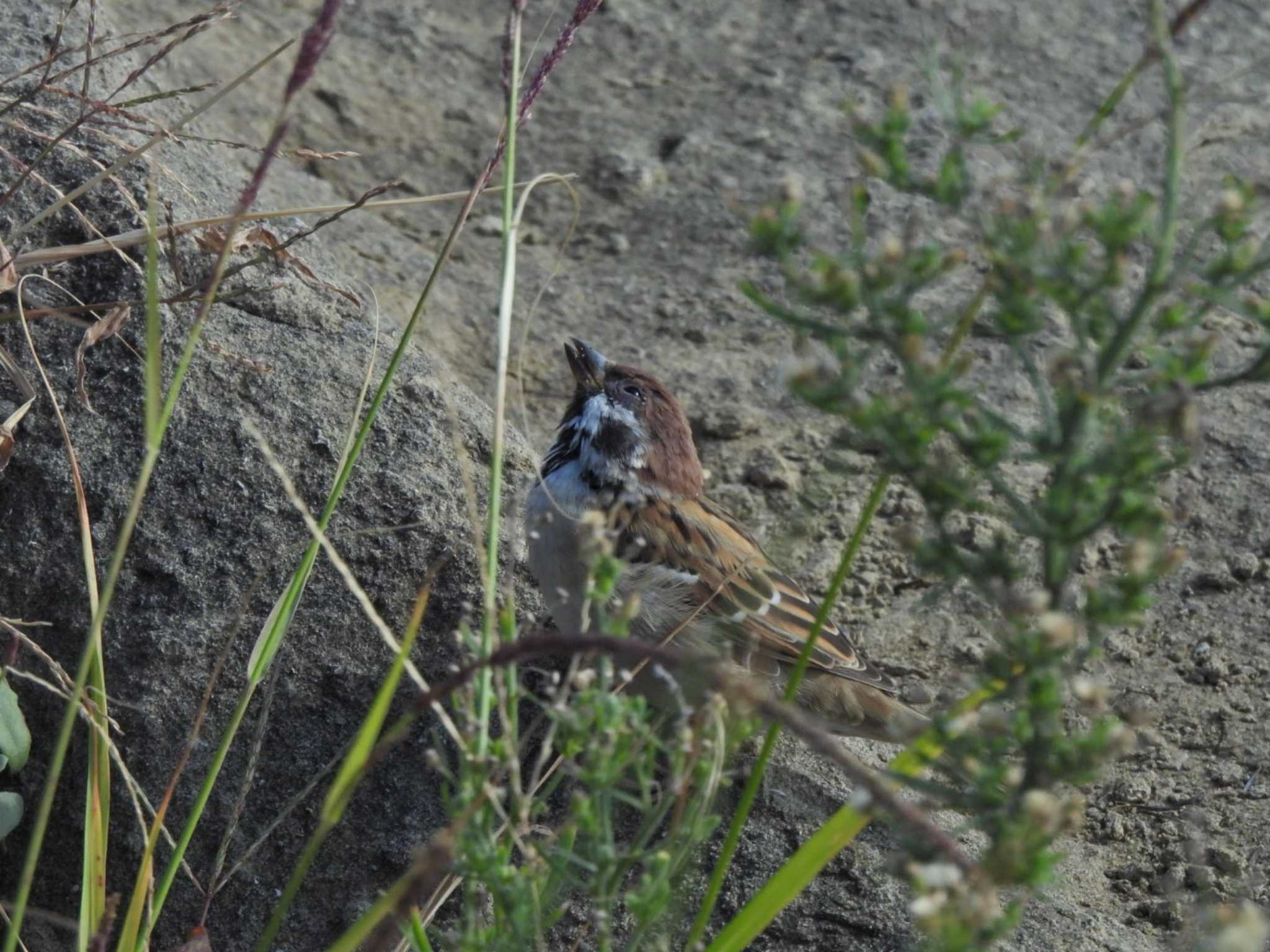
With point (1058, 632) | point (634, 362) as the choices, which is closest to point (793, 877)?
point (1058, 632)

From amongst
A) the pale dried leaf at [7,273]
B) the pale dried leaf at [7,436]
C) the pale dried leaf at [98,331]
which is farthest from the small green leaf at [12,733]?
the pale dried leaf at [7,273]

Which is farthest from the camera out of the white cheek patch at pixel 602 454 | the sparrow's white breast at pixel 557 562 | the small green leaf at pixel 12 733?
the white cheek patch at pixel 602 454

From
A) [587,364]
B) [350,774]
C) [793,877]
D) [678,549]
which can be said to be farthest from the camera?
[587,364]

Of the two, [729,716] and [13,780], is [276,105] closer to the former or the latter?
→ [13,780]

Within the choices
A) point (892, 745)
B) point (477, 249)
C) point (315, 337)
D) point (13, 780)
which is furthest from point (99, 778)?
point (477, 249)

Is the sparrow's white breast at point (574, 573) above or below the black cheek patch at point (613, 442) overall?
below

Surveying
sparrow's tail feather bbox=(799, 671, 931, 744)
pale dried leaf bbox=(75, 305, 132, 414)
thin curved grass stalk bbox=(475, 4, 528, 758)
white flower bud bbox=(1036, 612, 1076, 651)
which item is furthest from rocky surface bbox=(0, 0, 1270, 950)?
thin curved grass stalk bbox=(475, 4, 528, 758)

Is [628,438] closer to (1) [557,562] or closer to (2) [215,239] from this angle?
(1) [557,562]

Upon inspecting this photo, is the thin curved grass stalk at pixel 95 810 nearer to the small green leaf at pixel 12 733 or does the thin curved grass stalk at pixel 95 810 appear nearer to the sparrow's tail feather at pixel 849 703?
the small green leaf at pixel 12 733
